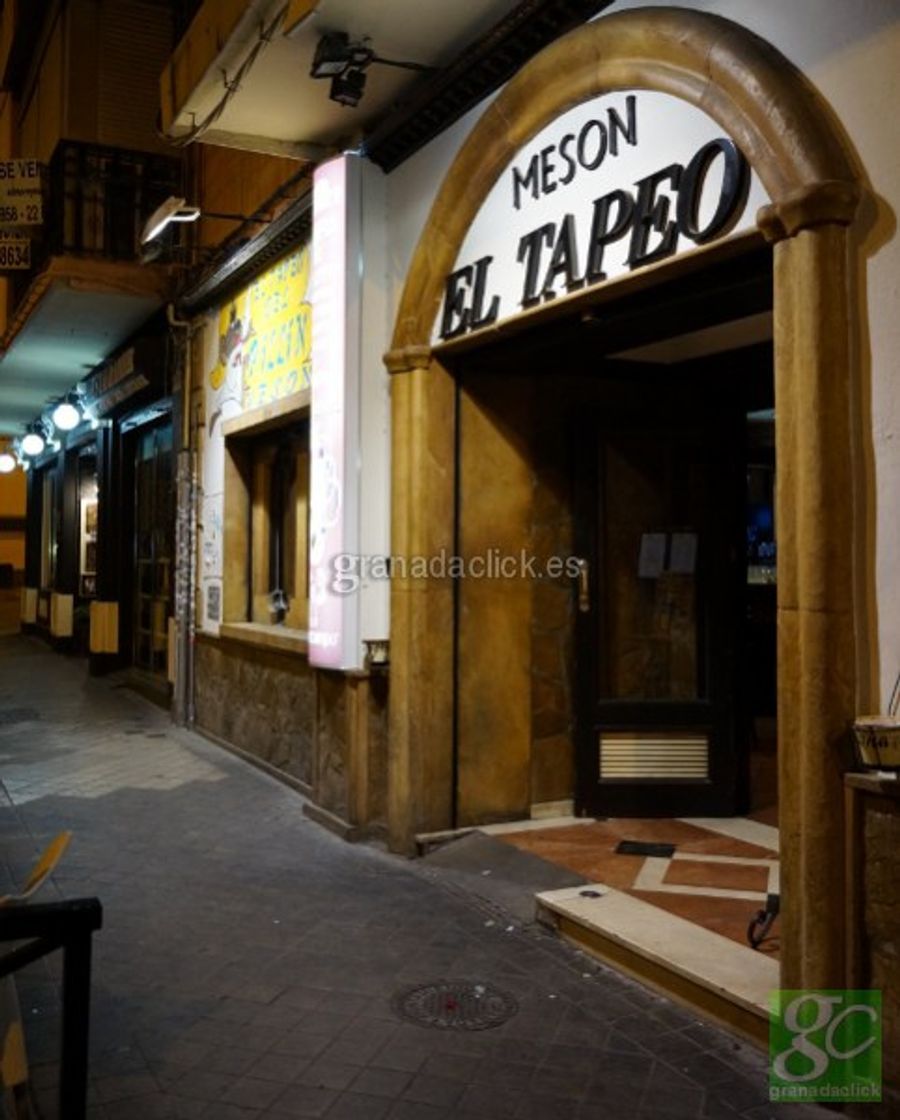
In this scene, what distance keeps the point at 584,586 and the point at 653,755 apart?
118 cm

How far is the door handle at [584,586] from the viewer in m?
6.64

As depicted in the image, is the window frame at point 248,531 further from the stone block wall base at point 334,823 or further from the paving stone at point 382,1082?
the paving stone at point 382,1082

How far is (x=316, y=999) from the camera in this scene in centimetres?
414

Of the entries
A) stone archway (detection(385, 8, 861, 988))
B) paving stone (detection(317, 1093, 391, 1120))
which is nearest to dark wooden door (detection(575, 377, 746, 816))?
stone archway (detection(385, 8, 861, 988))

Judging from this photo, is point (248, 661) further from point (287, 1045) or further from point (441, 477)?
point (287, 1045)

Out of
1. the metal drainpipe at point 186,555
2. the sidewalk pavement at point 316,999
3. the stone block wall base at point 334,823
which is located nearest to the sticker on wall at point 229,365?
the metal drainpipe at point 186,555

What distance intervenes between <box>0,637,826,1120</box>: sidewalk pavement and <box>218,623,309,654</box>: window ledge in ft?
4.80

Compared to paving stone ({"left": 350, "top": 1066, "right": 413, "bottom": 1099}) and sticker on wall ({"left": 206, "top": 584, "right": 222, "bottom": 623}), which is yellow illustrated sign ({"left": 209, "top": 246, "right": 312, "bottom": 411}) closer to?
sticker on wall ({"left": 206, "top": 584, "right": 222, "bottom": 623})

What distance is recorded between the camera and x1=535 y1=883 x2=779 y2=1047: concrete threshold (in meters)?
3.83

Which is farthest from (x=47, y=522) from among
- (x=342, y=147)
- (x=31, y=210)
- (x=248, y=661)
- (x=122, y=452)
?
(x=342, y=147)

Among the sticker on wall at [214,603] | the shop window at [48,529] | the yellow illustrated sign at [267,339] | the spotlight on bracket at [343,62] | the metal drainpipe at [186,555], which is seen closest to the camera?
the spotlight on bracket at [343,62]

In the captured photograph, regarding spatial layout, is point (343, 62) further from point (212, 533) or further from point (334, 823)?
point (212, 533)

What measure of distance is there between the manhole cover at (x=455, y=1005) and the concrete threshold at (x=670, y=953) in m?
0.57

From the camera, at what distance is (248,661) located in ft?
30.2
